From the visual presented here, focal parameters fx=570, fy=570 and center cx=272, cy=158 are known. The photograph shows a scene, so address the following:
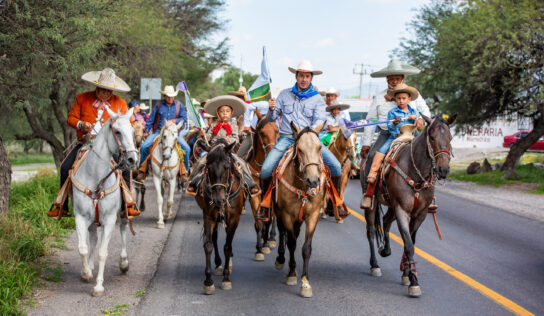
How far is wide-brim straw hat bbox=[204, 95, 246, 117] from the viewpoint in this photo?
973 cm

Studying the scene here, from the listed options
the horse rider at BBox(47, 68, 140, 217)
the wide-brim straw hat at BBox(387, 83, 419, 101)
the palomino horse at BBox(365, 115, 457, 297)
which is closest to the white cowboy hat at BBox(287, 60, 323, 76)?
the wide-brim straw hat at BBox(387, 83, 419, 101)

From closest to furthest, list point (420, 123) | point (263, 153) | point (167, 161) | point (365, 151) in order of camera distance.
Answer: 1. point (420, 123)
2. point (365, 151)
3. point (263, 153)
4. point (167, 161)

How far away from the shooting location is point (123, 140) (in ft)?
23.2

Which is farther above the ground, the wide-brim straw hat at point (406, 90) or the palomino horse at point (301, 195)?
the wide-brim straw hat at point (406, 90)

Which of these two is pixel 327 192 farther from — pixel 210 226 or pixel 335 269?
pixel 210 226

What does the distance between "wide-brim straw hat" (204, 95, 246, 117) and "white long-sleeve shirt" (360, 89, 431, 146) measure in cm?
223

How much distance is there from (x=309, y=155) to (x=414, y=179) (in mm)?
1737

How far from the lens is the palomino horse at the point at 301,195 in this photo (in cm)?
731

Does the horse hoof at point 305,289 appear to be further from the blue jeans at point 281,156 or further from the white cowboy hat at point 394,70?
the white cowboy hat at point 394,70

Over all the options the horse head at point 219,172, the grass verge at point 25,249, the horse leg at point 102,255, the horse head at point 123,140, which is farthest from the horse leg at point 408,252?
the grass verge at point 25,249

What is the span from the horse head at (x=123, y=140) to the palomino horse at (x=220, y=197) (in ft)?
3.59

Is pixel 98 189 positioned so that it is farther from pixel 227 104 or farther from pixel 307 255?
pixel 227 104

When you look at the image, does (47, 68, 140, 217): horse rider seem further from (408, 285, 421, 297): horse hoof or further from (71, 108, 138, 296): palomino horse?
(408, 285, 421, 297): horse hoof

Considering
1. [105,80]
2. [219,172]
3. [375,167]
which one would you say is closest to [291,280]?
[219,172]
